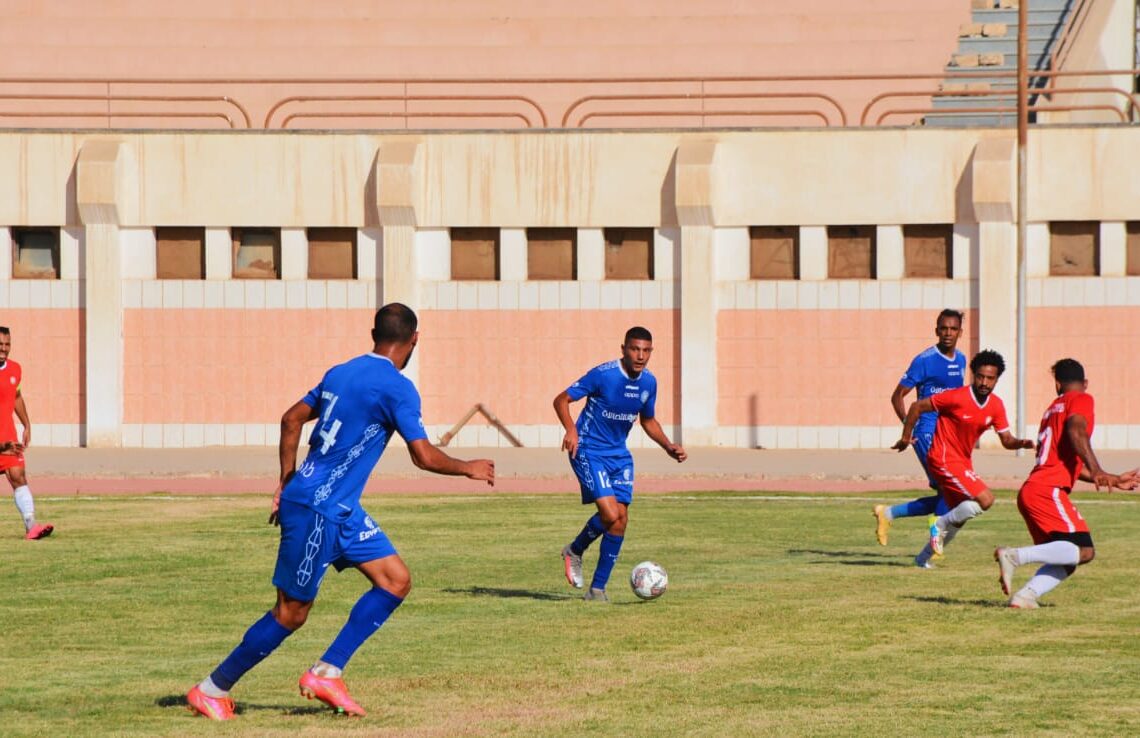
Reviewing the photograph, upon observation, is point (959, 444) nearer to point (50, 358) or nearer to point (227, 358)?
point (227, 358)

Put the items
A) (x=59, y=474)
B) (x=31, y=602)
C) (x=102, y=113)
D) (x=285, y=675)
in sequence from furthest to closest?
(x=102, y=113) < (x=59, y=474) < (x=31, y=602) < (x=285, y=675)

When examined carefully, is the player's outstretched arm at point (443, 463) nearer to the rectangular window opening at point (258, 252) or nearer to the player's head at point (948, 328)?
the player's head at point (948, 328)

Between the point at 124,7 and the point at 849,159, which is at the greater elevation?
the point at 124,7

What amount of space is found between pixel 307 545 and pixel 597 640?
3.49 metres

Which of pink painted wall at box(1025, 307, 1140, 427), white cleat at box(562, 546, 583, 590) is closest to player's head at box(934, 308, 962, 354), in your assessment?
white cleat at box(562, 546, 583, 590)

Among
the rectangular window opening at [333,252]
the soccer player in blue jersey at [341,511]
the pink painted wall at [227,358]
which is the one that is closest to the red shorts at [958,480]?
the soccer player in blue jersey at [341,511]

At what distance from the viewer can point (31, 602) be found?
14.3 m

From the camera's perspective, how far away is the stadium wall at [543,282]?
34500 mm

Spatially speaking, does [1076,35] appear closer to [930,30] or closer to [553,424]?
[930,30]

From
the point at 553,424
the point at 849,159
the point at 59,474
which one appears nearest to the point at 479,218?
the point at 553,424

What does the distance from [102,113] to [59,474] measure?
11.0 m

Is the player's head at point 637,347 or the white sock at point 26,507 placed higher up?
the player's head at point 637,347

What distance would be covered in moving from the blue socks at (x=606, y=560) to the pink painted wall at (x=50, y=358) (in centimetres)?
2350

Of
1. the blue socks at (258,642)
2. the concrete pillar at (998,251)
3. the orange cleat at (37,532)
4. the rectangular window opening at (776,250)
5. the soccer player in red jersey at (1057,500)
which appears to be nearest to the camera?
the blue socks at (258,642)
